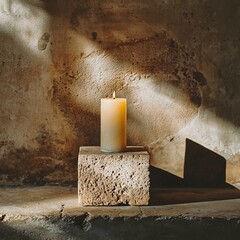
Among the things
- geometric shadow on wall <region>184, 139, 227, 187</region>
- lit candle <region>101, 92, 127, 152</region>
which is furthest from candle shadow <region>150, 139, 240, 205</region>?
lit candle <region>101, 92, 127, 152</region>

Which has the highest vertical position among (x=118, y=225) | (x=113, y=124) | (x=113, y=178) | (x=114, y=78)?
(x=114, y=78)

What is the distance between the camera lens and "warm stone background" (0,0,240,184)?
1580mm

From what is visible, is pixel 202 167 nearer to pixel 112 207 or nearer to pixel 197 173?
pixel 197 173

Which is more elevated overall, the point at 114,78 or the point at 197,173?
the point at 114,78

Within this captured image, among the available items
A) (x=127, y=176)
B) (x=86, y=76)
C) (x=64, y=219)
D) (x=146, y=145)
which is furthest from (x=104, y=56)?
(x=64, y=219)

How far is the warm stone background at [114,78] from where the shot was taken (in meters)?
1.58

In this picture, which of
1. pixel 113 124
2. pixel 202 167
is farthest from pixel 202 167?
pixel 113 124

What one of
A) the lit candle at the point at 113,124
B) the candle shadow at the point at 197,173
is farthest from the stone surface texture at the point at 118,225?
the candle shadow at the point at 197,173

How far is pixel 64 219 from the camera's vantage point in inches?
48.8

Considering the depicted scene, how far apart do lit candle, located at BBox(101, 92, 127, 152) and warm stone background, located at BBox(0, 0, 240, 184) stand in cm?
21

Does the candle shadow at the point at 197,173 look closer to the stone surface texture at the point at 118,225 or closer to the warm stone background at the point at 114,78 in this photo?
the warm stone background at the point at 114,78

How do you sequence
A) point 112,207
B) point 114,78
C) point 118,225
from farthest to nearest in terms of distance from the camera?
1. point 114,78
2. point 112,207
3. point 118,225

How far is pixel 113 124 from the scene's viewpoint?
4.59ft

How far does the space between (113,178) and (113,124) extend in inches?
6.6
